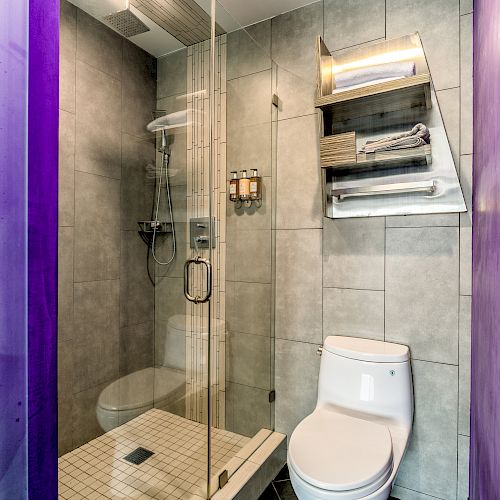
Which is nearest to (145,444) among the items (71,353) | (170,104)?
(71,353)

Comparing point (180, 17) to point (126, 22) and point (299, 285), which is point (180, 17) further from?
point (299, 285)

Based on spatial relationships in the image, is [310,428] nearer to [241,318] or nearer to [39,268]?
[241,318]

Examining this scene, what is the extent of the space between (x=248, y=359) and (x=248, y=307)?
0.30 m

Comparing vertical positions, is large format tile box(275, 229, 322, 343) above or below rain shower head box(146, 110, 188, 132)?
below

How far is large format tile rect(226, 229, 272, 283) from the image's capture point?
6.14ft

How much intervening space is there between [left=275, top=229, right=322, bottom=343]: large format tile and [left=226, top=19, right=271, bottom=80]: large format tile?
946 mm

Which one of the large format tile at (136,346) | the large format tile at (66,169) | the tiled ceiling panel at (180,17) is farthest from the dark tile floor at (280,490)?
the tiled ceiling panel at (180,17)

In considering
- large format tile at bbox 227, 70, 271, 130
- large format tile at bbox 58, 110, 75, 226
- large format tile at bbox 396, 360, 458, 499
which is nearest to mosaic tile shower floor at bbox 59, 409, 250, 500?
large format tile at bbox 58, 110, 75, 226

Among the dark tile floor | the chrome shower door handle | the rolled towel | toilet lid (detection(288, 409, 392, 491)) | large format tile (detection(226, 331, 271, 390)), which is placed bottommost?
the dark tile floor

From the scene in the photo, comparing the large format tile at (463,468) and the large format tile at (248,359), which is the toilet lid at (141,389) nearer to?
the large format tile at (248,359)

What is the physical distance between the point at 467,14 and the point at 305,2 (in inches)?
A: 33.6

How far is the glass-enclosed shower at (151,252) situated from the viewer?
1244mm

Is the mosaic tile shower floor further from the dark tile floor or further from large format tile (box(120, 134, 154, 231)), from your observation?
large format tile (box(120, 134, 154, 231))

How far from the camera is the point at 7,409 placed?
0.60 metres
